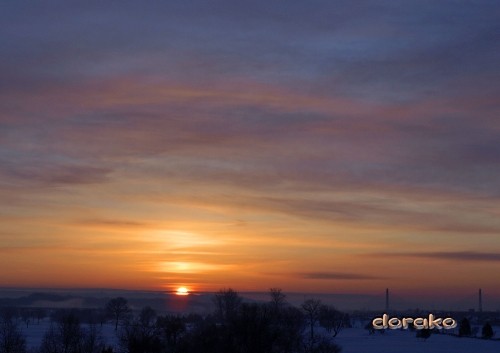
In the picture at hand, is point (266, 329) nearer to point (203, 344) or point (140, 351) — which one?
point (203, 344)

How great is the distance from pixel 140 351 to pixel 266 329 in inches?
548

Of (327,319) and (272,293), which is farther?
(327,319)

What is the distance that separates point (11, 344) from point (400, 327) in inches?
5038

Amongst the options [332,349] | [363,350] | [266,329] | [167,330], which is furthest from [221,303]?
[266,329]

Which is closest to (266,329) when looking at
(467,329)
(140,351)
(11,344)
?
(140,351)

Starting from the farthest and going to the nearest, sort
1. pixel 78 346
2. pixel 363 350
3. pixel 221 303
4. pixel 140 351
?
pixel 221 303, pixel 363 350, pixel 78 346, pixel 140 351

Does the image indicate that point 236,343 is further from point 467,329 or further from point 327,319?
point 327,319

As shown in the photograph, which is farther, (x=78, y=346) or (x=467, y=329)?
(x=467, y=329)

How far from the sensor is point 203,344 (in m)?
61.1

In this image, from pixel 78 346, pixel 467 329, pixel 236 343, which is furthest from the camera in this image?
pixel 467 329

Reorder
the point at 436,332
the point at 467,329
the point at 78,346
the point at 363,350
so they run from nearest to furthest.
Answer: the point at 78,346
the point at 363,350
the point at 467,329
the point at 436,332

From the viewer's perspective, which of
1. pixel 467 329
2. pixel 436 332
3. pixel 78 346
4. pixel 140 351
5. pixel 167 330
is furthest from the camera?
pixel 436 332

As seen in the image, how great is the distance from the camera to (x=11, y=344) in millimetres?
83812

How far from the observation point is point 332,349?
3312 inches
